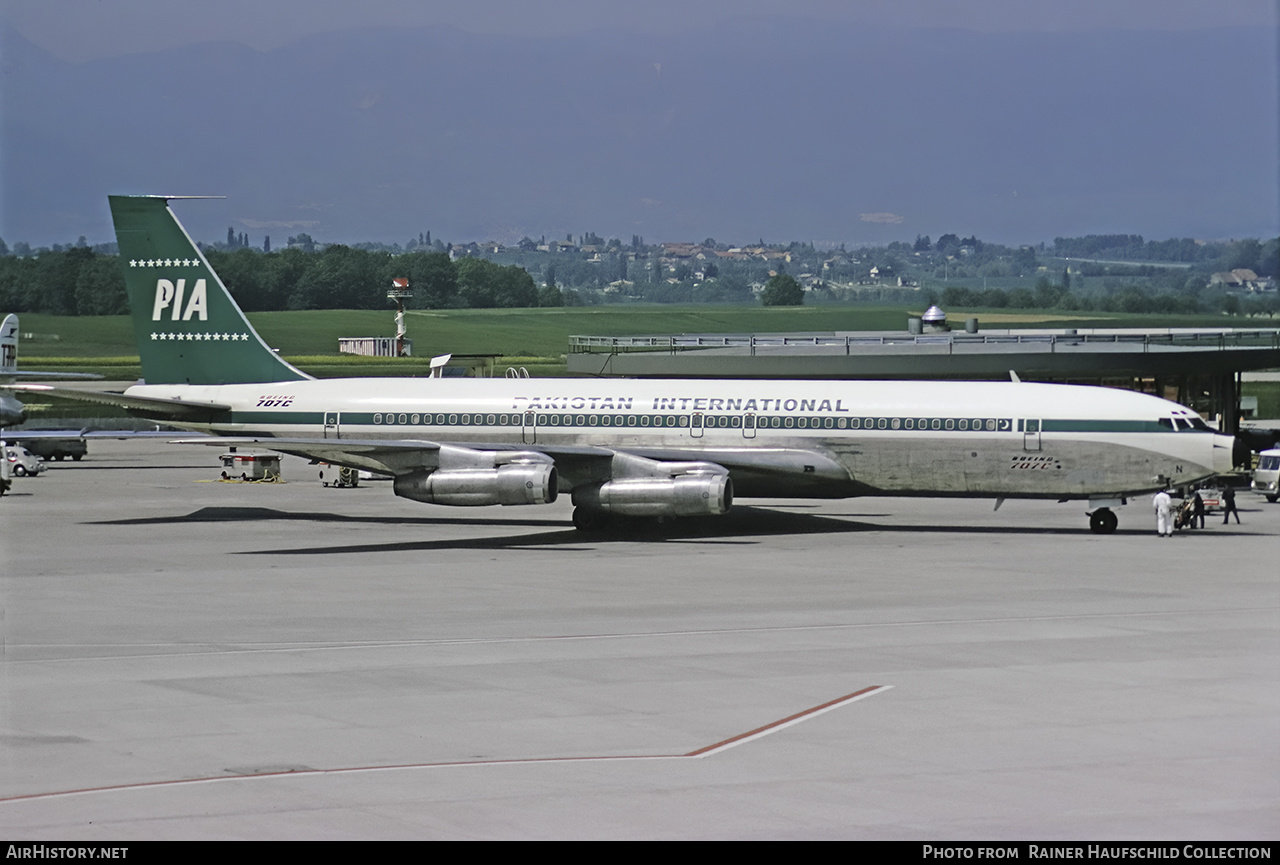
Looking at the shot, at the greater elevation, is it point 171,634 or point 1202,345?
point 1202,345

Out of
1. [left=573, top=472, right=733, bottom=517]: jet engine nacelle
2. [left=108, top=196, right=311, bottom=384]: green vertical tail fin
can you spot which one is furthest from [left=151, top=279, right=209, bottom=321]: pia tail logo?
[left=573, top=472, right=733, bottom=517]: jet engine nacelle

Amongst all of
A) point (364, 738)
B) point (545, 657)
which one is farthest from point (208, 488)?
point (364, 738)

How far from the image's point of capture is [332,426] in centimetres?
4575

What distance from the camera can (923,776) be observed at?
1509cm

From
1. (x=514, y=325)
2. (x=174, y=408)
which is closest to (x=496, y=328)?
(x=514, y=325)

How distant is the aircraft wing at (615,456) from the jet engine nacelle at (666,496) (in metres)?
0.72

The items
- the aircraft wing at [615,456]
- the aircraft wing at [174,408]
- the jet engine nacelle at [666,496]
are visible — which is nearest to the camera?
the jet engine nacelle at [666,496]

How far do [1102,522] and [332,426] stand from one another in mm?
22631

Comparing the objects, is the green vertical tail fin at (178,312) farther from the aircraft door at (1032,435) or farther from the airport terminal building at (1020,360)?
the airport terminal building at (1020,360)

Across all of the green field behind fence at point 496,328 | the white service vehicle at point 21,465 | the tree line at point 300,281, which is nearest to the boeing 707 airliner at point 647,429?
the green field behind fence at point 496,328

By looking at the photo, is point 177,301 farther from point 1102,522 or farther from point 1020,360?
point 1020,360

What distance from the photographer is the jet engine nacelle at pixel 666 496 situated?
3950 cm

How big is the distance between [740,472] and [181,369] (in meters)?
18.4
